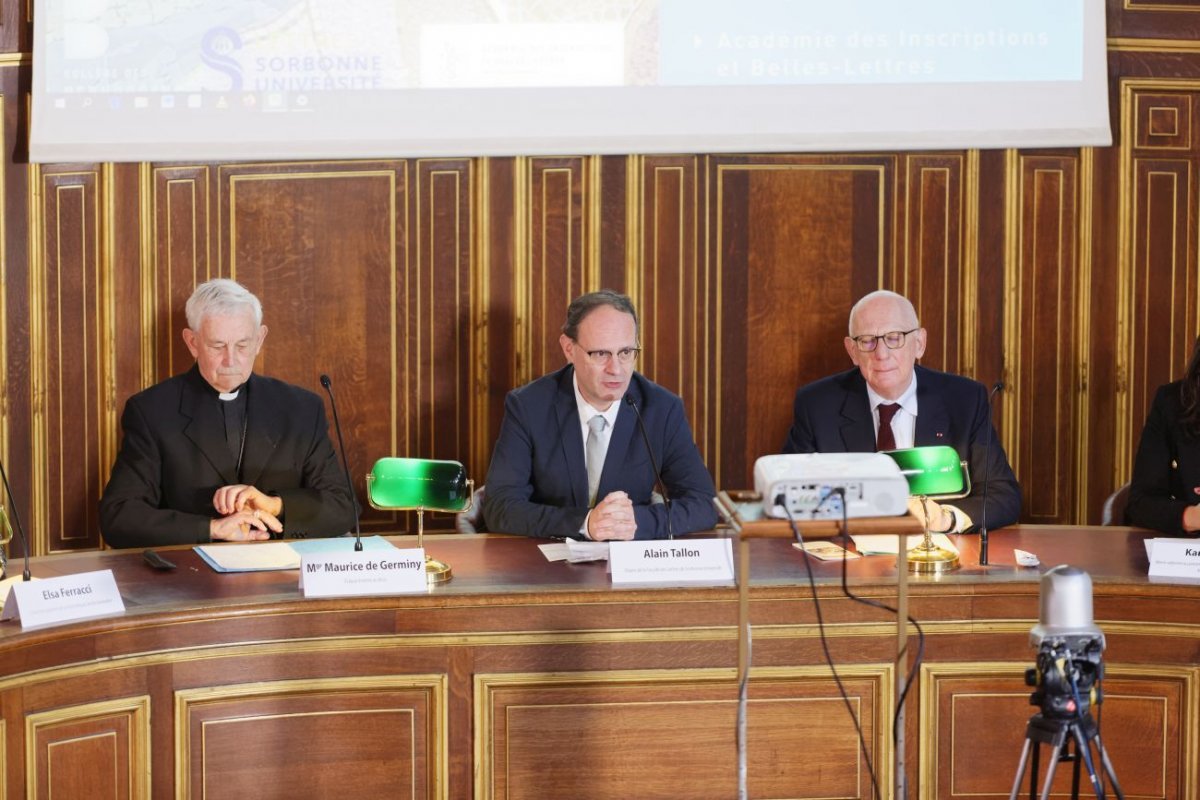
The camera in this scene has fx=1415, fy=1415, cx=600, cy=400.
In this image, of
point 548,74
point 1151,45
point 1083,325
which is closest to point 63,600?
point 548,74

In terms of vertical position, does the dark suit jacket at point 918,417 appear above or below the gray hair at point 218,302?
below

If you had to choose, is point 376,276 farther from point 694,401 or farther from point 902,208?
point 902,208

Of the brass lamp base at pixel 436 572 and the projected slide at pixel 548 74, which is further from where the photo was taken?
the projected slide at pixel 548 74

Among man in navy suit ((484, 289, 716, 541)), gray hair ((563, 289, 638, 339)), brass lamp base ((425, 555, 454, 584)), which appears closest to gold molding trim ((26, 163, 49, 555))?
man in navy suit ((484, 289, 716, 541))

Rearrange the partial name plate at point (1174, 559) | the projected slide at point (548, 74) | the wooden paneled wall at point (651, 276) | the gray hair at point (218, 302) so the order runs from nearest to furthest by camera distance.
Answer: the partial name plate at point (1174, 559) < the gray hair at point (218, 302) < the projected slide at point (548, 74) < the wooden paneled wall at point (651, 276)

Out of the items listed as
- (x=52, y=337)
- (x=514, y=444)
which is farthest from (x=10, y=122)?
(x=514, y=444)

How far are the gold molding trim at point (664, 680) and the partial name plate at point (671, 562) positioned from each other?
0.61 feet

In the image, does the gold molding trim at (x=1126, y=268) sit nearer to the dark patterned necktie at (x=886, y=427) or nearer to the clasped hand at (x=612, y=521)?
the dark patterned necktie at (x=886, y=427)

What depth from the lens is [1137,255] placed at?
16.3ft

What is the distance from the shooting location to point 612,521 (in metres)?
3.28

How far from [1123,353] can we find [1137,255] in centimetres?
35

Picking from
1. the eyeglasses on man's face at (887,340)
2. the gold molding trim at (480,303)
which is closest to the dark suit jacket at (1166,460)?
the eyeglasses on man's face at (887,340)

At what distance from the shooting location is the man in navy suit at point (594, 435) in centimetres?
363

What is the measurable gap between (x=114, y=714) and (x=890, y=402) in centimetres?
223
